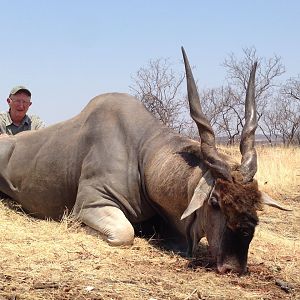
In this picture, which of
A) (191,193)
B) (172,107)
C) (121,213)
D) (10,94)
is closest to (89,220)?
(121,213)

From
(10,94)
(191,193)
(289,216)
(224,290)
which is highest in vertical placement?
(10,94)

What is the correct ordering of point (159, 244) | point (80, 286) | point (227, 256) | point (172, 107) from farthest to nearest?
point (172, 107)
point (159, 244)
point (227, 256)
point (80, 286)

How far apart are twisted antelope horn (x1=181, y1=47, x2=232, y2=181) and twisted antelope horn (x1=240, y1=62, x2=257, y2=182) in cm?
15

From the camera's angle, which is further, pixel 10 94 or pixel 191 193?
pixel 10 94

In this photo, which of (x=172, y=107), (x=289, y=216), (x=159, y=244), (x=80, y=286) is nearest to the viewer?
(x=80, y=286)

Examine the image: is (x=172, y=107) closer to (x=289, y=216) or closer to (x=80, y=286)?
(x=289, y=216)

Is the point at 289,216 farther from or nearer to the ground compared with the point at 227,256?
nearer to the ground

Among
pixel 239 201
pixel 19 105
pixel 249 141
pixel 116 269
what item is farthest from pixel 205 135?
pixel 19 105

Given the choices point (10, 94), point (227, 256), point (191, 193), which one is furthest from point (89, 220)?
point (10, 94)

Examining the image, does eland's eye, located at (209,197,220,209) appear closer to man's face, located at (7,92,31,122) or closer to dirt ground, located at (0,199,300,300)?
dirt ground, located at (0,199,300,300)

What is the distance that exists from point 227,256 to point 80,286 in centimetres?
113

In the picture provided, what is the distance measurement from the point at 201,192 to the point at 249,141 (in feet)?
2.32

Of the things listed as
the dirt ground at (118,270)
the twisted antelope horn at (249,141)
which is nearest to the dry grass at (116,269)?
the dirt ground at (118,270)

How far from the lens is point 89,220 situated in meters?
5.21
